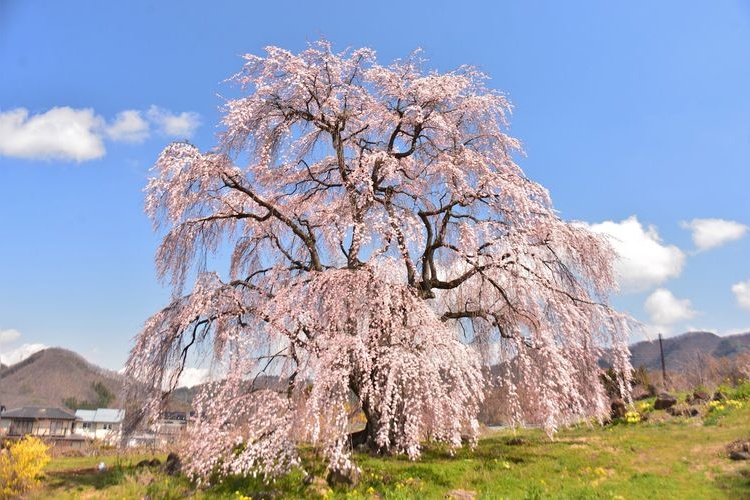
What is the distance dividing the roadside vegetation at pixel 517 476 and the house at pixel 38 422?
187 feet

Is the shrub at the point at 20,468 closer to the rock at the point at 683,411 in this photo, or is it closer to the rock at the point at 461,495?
the rock at the point at 461,495

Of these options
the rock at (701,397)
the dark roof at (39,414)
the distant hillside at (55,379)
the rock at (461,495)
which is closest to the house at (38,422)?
the dark roof at (39,414)

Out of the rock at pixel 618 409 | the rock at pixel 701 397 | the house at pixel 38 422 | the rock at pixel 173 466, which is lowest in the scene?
the house at pixel 38 422

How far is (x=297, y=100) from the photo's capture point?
14.9m

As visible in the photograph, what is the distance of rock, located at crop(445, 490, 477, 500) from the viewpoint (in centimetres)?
1019

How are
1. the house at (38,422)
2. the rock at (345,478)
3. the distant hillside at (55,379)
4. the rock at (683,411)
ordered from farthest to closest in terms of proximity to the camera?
the distant hillside at (55,379) < the house at (38,422) < the rock at (683,411) < the rock at (345,478)

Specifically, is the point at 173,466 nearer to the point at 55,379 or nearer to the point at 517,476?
the point at 517,476

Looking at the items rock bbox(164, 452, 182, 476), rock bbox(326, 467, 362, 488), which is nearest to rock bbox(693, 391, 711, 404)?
rock bbox(326, 467, 362, 488)

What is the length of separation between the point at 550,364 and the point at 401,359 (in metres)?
4.12


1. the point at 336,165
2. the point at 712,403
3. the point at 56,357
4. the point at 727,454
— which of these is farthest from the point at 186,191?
the point at 56,357

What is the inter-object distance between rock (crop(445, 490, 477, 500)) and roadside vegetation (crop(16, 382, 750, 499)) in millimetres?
20

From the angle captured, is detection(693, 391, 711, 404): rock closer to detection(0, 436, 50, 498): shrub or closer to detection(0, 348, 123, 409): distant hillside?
detection(0, 436, 50, 498): shrub

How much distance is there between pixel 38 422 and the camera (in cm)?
6347

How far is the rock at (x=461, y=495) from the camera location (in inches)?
401
